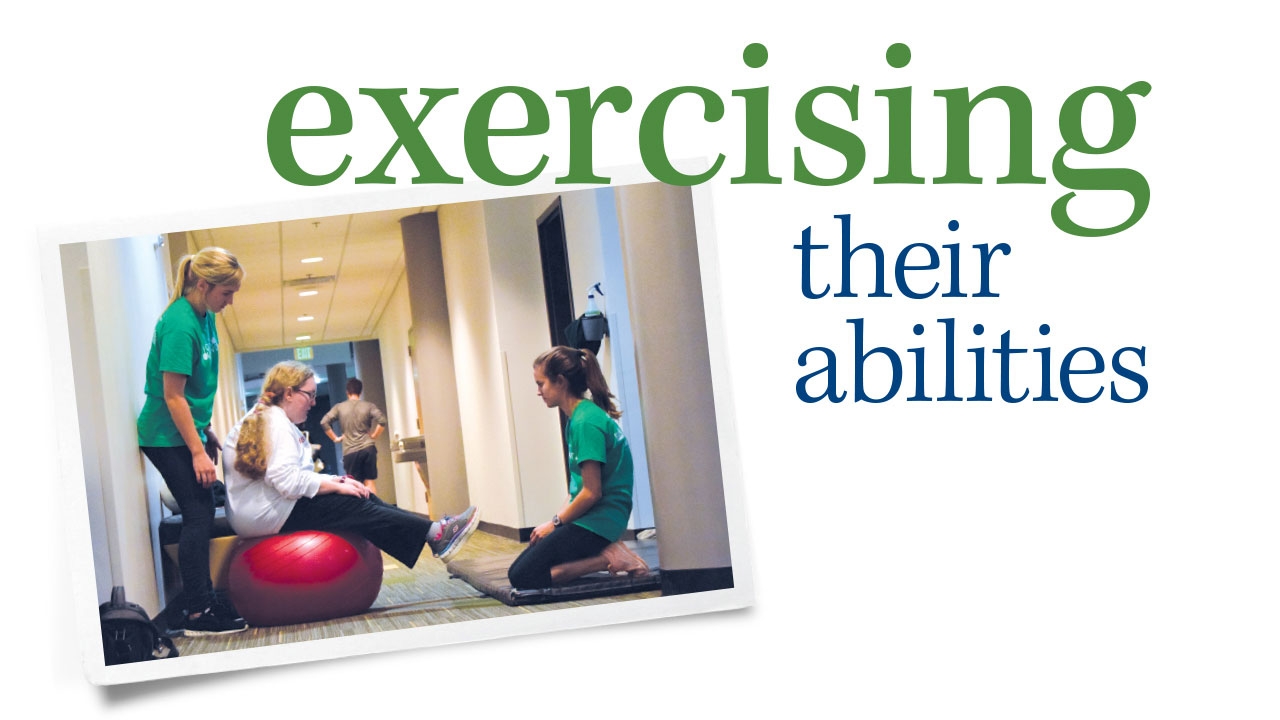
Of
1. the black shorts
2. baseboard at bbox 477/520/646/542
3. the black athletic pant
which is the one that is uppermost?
the black shorts

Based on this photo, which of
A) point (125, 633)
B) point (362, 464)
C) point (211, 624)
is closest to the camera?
point (125, 633)

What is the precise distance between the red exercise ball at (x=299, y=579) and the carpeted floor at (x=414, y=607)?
33 mm

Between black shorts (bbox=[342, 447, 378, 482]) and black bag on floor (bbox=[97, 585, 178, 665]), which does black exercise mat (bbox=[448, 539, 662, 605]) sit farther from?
black bag on floor (bbox=[97, 585, 178, 665])

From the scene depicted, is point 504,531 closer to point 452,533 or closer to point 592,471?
point 452,533

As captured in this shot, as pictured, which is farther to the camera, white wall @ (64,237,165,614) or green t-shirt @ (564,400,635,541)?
green t-shirt @ (564,400,635,541)

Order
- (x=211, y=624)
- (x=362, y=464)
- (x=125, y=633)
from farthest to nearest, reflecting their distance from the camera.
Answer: (x=362, y=464) < (x=211, y=624) < (x=125, y=633)

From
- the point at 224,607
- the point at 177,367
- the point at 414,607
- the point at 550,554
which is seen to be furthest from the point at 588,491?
the point at 177,367

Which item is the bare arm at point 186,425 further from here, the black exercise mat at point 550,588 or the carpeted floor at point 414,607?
the black exercise mat at point 550,588

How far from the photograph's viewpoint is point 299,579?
3723mm

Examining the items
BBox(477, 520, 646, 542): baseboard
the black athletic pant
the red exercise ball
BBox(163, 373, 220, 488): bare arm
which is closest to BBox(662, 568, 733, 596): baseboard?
BBox(477, 520, 646, 542): baseboard

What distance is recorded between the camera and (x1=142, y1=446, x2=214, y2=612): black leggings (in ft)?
12.0

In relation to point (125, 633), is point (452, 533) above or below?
above

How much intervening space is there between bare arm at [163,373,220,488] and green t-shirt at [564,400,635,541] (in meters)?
1.10

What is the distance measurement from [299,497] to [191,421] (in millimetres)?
390
